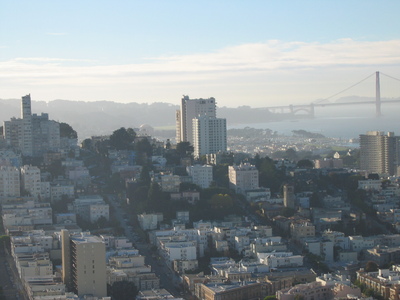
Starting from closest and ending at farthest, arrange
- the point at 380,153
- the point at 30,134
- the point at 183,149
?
the point at 30,134 < the point at 183,149 < the point at 380,153

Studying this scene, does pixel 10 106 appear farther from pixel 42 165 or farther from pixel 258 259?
pixel 258 259

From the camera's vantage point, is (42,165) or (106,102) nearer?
(42,165)

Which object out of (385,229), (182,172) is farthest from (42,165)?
(385,229)

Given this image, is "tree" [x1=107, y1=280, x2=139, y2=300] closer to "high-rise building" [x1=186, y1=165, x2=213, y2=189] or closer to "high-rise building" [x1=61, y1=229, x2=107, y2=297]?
"high-rise building" [x1=61, y1=229, x2=107, y2=297]

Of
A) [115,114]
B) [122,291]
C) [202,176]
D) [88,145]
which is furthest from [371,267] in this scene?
[115,114]

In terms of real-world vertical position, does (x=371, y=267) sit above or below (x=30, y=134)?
below

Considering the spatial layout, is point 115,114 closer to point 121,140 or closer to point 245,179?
point 121,140
